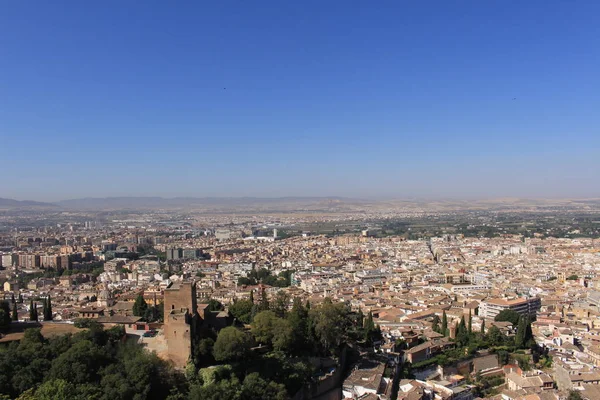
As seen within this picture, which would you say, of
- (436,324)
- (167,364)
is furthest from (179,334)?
(436,324)

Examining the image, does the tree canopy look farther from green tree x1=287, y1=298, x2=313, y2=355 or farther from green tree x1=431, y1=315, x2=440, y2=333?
green tree x1=287, y1=298, x2=313, y2=355

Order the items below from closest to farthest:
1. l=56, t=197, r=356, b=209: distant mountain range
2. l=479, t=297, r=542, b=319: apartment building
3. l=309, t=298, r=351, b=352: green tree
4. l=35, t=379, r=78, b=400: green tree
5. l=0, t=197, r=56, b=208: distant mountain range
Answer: l=35, t=379, r=78, b=400: green tree < l=309, t=298, r=351, b=352: green tree < l=479, t=297, r=542, b=319: apartment building < l=0, t=197, r=56, b=208: distant mountain range < l=56, t=197, r=356, b=209: distant mountain range

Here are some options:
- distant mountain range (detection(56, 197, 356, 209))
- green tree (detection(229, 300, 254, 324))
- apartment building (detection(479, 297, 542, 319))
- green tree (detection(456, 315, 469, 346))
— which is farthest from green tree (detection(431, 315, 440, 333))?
distant mountain range (detection(56, 197, 356, 209))

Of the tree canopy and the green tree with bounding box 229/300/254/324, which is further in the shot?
the tree canopy

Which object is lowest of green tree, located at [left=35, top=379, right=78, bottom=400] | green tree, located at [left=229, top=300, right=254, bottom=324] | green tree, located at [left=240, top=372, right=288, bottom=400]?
green tree, located at [left=240, top=372, right=288, bottom=400]

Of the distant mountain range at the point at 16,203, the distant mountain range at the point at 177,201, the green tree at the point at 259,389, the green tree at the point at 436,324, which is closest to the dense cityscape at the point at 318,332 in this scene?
the green tree at the point at 259,389

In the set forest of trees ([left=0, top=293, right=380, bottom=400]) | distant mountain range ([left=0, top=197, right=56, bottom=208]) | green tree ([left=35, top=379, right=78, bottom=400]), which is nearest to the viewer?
green tree ([left=35, top=379, right=78, bottom=400])

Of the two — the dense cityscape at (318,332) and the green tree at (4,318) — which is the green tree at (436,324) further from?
the green tree at (4,318)

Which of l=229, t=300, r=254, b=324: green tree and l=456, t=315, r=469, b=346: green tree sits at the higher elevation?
l=229, t=300, r=254, b=324: green tree

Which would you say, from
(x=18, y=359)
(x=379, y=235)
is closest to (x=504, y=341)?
(x=18, y=359)
